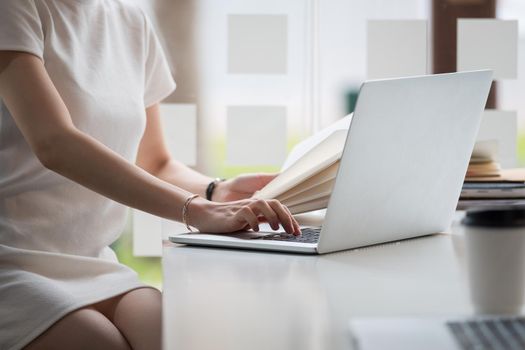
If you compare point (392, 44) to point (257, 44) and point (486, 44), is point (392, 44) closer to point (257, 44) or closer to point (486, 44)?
point (486, 44)

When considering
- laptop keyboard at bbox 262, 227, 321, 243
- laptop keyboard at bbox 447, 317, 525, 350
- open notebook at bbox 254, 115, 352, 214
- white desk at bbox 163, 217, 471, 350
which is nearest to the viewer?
laptop keyboard at bbox 447, 317, 525, 350

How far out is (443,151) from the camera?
53.2 inches

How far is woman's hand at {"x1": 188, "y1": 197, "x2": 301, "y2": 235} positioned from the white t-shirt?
209mm

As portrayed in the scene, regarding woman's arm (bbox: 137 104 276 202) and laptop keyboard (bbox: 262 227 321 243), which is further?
woman's arm (bbox: 137 104 276 202)

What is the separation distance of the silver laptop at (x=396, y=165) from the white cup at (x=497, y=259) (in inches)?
12.4

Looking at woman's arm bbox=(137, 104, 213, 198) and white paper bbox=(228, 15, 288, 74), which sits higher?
white paper bbox=(228, 15, 288, 74)

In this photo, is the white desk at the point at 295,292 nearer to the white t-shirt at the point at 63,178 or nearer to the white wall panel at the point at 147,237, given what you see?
the white t-shirt at the point at 63,178

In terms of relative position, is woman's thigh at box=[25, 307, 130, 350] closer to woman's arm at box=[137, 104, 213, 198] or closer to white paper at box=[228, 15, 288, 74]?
woman's arm at box=[137, 104, 213, 198]

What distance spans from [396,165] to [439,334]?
57 centimetres

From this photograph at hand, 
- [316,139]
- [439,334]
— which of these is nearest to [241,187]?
[316,139]

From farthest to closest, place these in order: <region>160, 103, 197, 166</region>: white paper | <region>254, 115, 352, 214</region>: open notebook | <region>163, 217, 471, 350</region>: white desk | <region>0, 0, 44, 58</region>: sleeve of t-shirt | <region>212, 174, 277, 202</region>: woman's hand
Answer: <region>160, 103, 197, 166</region>: white paper, <region>212, 174, 277, 202</region>: woman's hand, <region>0, 0, 44, 58</region>: sleeve of t-shirt, <region>254, 115, 352, 214</region>: open notebook, <region>163, 217, 471, 350</region>: white desk

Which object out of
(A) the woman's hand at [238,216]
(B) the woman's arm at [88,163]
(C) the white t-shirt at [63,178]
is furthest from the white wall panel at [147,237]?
(A) the woman's hand at [238,216]

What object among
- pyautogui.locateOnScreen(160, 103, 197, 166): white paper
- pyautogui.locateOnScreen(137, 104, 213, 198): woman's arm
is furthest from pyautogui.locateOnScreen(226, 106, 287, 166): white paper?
pyautogui.locateOnScreen(137, 104, 213, 198): woman's arm

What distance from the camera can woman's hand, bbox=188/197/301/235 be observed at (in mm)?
1352
